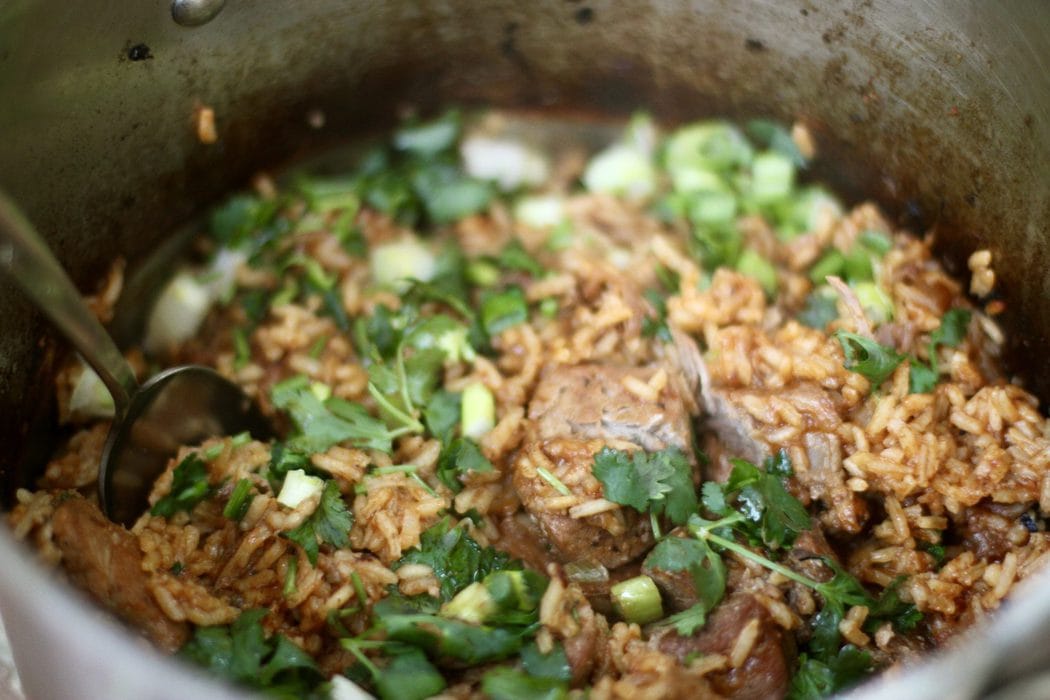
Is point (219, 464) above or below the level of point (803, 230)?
below

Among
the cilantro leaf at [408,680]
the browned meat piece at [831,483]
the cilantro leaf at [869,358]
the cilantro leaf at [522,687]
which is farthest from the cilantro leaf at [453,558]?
the cilantro leaf at [869,358]

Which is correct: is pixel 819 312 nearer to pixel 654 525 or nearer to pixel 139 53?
pixel 654 525

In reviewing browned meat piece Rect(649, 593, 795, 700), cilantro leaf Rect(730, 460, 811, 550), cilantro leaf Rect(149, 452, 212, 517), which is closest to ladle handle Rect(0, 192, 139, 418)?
cilantro leaf Rect(149, 452, 212, 517)

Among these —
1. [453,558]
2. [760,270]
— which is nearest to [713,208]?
[760,270]

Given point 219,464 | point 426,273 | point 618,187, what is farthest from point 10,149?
point 618,187

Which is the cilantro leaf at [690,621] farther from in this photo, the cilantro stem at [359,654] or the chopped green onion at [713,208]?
the chopped green onion at [713,208]

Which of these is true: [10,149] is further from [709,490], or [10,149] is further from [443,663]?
[709,490]
